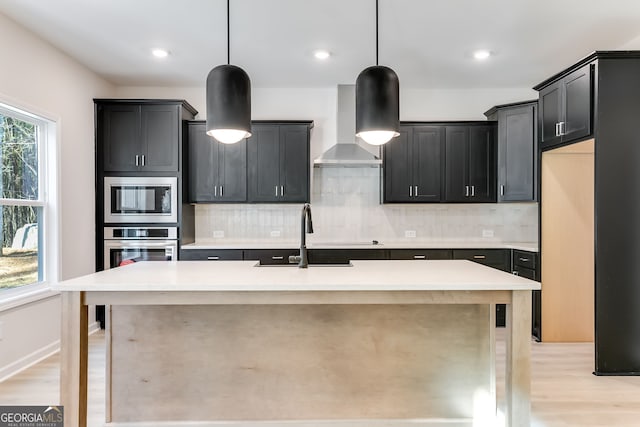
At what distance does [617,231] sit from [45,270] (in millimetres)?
4858

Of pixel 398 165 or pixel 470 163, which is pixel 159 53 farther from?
pixel 470 163

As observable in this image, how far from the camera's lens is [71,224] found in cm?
404

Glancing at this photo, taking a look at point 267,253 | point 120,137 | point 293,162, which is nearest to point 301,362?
point 267,253

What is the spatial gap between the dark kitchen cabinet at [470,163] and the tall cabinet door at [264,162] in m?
1.99

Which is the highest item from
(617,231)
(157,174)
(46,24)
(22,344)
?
(46,24)

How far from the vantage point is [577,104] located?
134 inches

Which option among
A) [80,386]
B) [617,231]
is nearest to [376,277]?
[80,386]

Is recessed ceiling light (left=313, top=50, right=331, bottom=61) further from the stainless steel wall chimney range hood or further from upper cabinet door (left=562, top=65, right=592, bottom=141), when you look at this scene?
upper cabinet door (left=562, top=65, right=592, bottom=141)

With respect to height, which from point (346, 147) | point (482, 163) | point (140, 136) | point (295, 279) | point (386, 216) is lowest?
point (295, 279)

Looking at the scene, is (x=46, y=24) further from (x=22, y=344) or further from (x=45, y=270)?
(x=22, y=344)

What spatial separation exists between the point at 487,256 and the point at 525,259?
39 centimetres

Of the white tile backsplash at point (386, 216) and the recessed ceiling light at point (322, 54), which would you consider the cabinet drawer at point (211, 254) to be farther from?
the recessed ceiling light at point (322, 54)

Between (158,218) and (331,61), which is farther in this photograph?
(158,218)

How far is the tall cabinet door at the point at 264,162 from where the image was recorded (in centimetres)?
470
